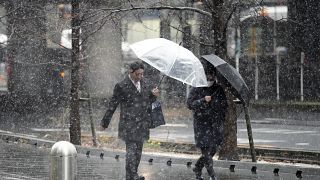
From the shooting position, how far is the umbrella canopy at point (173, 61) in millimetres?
10320

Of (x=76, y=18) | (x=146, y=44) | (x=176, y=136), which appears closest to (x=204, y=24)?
(x=76, y=18)

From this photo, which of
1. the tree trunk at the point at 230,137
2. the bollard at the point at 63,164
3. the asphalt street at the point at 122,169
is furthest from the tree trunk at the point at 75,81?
the bollard at the point at 63,164

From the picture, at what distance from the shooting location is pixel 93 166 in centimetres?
1343

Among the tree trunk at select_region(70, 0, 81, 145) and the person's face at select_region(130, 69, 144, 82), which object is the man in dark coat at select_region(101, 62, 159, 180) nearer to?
the person's face at select_region(130, 69, 144, 82)

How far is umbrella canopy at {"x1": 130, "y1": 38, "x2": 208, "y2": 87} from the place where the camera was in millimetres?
10320

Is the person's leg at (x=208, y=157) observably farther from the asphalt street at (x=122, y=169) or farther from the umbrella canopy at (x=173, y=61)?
the umbrella canopy at (x=173, y=61)

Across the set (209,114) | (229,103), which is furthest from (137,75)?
(229,103)

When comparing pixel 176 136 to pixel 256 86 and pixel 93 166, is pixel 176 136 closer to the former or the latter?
pixel 93 166

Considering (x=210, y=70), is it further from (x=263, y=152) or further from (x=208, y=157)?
(x=263, y=152)

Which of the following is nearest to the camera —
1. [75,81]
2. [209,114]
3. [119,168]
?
[209,114]

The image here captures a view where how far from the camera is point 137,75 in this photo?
10594mm

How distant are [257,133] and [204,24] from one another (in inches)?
259

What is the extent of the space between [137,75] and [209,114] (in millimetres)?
1246

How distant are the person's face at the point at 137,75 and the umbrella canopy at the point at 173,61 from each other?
9.3 inches
